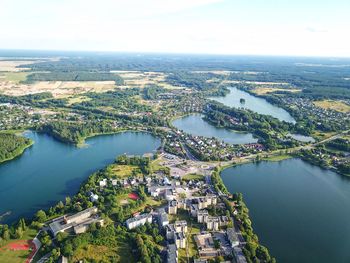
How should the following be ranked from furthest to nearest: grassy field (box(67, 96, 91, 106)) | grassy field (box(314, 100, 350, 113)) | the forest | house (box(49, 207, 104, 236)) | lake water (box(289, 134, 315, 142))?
grassy field (box(67, 96, 91, 106)), grassy field (box(314, 100, 350, 113)), lake water (box(289, 134, 315, 142)), the forest, house (box(49, 207, 104, 236))

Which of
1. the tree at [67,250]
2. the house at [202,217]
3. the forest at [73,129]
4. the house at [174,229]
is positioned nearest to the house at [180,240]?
the house at [174,229]

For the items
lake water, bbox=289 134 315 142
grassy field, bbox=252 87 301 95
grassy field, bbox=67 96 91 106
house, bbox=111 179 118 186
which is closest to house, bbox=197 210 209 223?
house, bbox=111 179 118 186

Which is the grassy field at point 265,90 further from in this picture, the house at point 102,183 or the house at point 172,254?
the house at point 172,254

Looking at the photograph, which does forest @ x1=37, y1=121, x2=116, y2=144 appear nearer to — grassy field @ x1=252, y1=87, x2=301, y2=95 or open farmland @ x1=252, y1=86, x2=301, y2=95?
grassy field @ x1=252, y1=87, x2=301, y2=95

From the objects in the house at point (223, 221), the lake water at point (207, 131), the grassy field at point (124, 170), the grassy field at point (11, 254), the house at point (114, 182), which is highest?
the house at point (223, 221)

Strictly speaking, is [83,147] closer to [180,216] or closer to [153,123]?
[153,123]
